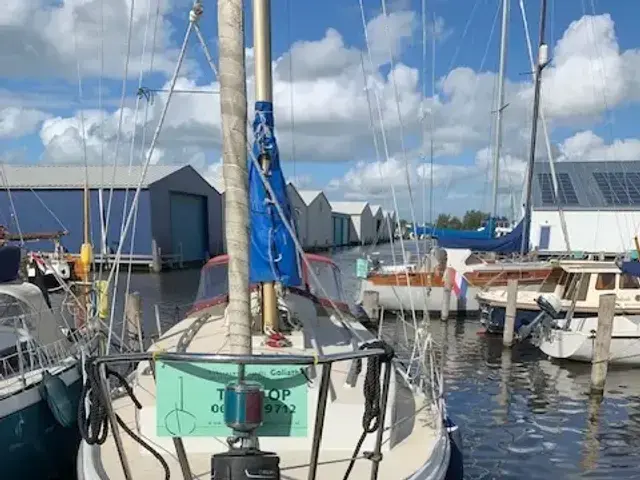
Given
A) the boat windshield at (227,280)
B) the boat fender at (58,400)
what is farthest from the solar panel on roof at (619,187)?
the boat fender at (58,400)

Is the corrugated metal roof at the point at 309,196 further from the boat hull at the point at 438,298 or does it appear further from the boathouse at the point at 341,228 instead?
the boat hull at the point at 438,298

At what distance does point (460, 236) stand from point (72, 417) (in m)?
20.7

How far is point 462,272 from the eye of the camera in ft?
80.9

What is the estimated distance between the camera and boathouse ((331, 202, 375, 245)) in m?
113

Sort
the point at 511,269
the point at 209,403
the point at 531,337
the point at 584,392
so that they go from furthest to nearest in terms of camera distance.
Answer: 1. the point at 511,269
2. the point at 531,337
3. the point at 584,392
4. the point at 209,403

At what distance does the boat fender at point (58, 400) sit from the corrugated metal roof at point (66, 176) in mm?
35829

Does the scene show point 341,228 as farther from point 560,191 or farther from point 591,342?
point 591,342

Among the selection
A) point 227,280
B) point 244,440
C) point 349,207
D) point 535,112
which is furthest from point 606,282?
point 349,207

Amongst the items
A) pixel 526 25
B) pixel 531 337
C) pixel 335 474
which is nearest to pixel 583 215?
pixel 526 25

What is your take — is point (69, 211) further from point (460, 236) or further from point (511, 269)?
point (511, 269)

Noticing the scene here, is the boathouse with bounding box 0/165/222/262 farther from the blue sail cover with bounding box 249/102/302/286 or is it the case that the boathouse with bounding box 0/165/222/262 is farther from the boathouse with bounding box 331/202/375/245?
the boathouse with bounding box 331/202/375/245

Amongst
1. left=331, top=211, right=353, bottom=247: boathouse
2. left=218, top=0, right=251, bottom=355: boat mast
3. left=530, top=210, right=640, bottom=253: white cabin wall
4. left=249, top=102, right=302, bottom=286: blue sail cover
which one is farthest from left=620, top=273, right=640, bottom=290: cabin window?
left=331, top=211, right=353, bottom=247: boathouse

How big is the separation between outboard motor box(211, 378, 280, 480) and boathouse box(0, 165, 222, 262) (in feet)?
124

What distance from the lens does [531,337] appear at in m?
18.7
